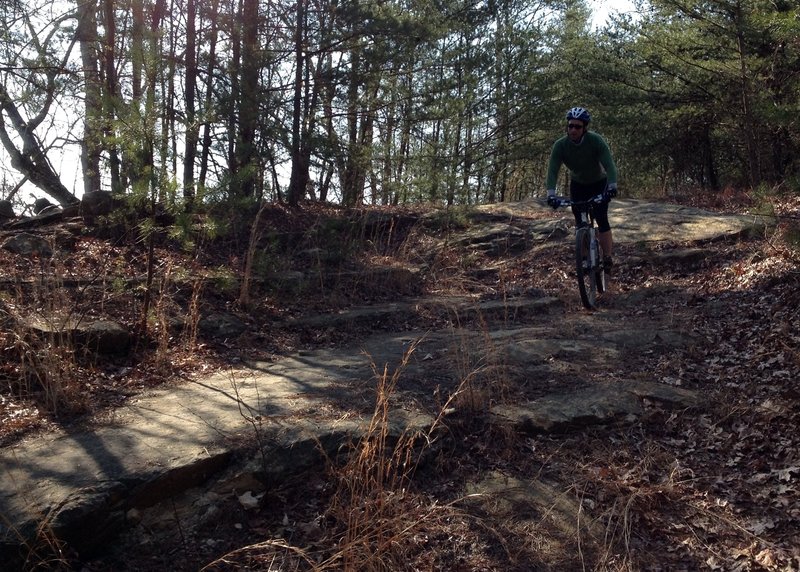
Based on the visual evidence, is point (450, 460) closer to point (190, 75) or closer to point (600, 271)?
point (600, 271)

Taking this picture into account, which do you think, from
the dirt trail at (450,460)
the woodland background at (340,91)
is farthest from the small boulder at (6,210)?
the dirt trail at (450,460)

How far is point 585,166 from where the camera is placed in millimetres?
7254

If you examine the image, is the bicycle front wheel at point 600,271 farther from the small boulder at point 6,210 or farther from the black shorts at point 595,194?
the small boulder at point 6,210

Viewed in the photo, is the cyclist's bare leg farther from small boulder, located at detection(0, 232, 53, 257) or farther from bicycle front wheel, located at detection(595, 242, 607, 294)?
small boulder, located at detection(0, 232, 53, 257)

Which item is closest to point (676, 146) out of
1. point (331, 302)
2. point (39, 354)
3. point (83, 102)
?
point (331, 302)

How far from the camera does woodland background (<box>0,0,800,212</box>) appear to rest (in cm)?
705

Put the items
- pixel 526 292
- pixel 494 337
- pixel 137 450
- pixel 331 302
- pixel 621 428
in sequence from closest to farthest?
pixel 137 450 → pixel 621 428 → pixel 494 337 → pixel 331 302 → pixel 526 292

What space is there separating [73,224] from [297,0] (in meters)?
5.41

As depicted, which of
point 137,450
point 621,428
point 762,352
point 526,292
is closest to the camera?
point 137,450

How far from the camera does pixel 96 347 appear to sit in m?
5.55

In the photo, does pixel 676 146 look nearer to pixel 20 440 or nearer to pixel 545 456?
pixel 545 456

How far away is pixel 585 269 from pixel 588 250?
0.75 feet

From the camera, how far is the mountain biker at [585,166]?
6.87m

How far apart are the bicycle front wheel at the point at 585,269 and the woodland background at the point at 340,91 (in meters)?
2.69
